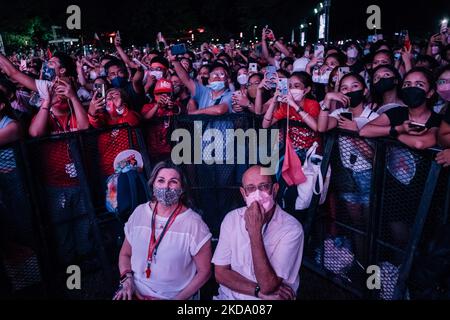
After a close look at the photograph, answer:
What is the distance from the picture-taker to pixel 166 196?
3172mm

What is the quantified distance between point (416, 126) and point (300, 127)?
4.15ft

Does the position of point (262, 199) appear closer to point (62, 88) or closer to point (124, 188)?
point (124, 188)

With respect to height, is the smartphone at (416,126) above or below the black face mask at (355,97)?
below

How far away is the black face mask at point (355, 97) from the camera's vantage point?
3.91 meters

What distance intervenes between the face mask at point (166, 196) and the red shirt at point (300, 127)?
152 cm

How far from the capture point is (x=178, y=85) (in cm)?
620

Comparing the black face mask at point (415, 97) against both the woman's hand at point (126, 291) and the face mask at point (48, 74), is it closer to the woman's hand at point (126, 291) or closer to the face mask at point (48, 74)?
Answer: the woman's hand at point (126, 291)

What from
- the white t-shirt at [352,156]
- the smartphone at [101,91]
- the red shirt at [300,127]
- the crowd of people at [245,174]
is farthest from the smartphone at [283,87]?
the smartphone at [101,91]

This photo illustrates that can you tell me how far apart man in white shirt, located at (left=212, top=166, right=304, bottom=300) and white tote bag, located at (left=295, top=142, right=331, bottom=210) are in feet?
2.47

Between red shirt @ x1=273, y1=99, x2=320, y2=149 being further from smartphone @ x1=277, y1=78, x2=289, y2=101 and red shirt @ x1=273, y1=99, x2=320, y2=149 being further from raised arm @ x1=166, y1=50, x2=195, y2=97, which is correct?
raised arm @ x1=166, y1=50, x2=195, y2=97

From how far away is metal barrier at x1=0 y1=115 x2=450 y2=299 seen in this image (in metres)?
3.19

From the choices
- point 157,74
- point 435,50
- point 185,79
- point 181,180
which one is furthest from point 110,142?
point 435,50
